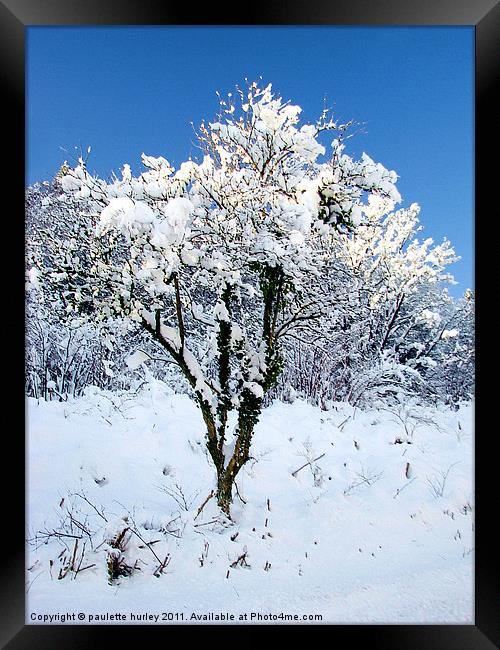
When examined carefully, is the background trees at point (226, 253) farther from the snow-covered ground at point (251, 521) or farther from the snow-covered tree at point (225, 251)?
the snow-covered ground at point (251, 521)

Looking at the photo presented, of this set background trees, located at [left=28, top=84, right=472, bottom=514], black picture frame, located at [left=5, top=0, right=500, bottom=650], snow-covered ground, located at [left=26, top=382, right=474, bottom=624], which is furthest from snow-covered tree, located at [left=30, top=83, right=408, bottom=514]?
black picture frame, located at [left=5, top=0, right=500, bottom=650]

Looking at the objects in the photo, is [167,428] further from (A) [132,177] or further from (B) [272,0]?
(B) [272,0]

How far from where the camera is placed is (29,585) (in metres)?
1.84

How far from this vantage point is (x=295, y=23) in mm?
1742

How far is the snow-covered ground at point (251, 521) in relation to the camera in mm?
1842

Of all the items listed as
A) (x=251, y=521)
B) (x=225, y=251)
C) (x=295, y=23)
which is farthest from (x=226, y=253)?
A: (x=251, y=521)

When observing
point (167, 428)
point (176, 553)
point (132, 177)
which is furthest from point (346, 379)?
point (132, 177)

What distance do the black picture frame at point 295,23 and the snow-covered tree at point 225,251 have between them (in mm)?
365

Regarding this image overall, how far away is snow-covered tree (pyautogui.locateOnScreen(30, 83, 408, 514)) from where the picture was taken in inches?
77.0

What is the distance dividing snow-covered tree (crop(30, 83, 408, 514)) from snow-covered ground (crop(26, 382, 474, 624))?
0.22 metres

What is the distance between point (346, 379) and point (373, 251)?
41.1 inches

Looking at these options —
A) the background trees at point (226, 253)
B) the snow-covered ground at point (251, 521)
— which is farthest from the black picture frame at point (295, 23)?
the background trees at point (226, 253)

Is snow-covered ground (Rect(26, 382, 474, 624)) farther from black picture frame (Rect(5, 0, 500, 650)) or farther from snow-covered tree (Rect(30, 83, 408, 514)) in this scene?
snow-covered tree (Rect(30, 83, 408, 514))

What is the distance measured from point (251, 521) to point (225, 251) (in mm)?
1665
